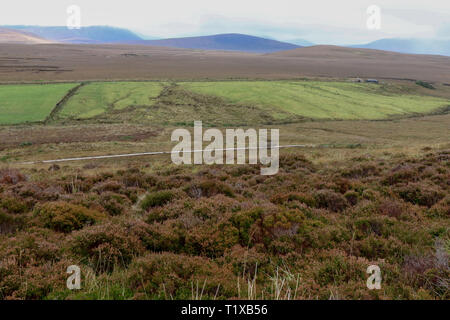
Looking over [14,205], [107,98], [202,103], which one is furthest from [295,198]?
[107,98]

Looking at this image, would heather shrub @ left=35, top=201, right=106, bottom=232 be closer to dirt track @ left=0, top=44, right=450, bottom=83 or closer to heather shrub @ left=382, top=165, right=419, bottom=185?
heather shrub @ left=382, top=165, right=419, bottom=185

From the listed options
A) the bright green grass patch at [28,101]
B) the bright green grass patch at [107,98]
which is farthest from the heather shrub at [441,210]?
the bright green grass patch at [28,101]

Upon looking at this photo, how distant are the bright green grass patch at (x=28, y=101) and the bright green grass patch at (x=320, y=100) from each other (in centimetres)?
2625

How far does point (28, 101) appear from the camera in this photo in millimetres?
54219

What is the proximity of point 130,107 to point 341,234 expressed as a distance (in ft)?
173

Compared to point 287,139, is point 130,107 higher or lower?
higher

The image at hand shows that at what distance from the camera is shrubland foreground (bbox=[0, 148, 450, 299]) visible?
4754 millimetres

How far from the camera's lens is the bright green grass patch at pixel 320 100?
58.3 metres

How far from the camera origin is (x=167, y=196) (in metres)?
10.2

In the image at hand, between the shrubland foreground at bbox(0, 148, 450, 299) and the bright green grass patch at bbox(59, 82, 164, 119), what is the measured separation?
44.5 metres

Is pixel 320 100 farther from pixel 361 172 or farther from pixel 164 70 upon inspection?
pixel 164 70

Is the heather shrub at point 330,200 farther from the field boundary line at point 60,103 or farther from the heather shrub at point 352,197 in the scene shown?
the field boundary line at point 60,103
